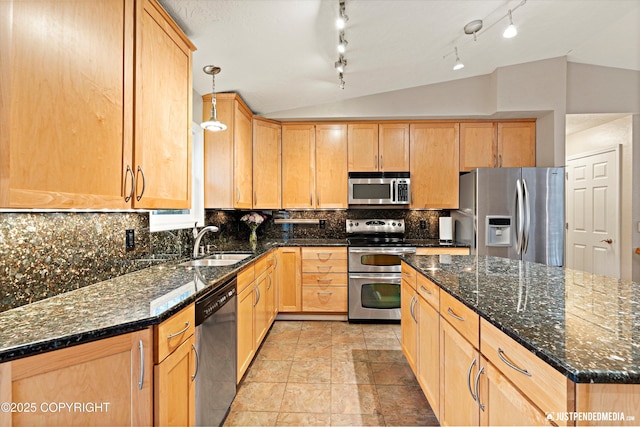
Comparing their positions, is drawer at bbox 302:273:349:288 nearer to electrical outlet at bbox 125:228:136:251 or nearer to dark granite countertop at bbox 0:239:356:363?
dark granite countertop at bbox 0:239:356:363

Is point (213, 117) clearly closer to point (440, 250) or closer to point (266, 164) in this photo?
point (266, 164)

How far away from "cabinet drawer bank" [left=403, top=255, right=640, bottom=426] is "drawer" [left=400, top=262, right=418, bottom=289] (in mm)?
319

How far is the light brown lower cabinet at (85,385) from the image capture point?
793mm

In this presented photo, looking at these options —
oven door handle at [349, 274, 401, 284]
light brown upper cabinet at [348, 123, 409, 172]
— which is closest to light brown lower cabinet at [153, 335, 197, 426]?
oven door handle at [349, 274, 401, 284]

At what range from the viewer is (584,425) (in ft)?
2.10

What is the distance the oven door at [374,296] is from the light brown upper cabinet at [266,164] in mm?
1343

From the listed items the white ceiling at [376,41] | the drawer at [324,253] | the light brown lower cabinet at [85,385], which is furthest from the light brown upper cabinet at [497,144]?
the light brown lower cabinet at [85,385]

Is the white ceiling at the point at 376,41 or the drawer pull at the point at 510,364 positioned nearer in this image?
the drawer pull at the point at 510,364

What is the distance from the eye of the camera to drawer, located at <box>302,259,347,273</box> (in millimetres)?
3387

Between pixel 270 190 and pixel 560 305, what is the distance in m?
2.97

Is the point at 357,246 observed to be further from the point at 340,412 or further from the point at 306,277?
the point at 340,412

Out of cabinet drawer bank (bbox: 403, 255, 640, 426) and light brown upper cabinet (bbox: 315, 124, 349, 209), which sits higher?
light brown upper cabinet (bbox: 315, 124, 349, 209)

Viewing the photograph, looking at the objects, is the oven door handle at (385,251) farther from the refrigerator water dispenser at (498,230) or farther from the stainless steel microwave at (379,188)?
the refrigerator water dispenser at (498,230)

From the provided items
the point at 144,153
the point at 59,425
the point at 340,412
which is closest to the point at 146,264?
the point at 144,153
